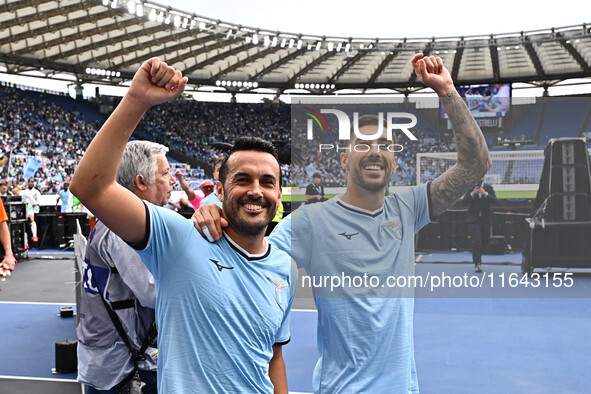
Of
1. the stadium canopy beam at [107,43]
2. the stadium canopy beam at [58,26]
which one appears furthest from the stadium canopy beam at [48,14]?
the stadium canopy beam at [107,43]

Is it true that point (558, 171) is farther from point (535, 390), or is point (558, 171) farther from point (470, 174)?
point (535, 390)

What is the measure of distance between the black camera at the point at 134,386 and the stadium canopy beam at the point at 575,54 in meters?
25.4

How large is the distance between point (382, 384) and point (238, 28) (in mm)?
23552

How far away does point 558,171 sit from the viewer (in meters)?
1.82

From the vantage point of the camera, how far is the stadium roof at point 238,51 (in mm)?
21281

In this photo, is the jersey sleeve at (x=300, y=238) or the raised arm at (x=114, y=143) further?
the jersey sleeve at (x=300, y=238)

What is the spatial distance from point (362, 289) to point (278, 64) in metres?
28.9

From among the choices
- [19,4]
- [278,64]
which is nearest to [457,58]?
[278,64]

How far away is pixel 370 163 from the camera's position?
1.88m

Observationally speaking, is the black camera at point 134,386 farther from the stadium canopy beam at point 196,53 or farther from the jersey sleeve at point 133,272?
the stadium canopy beam at point 196,53

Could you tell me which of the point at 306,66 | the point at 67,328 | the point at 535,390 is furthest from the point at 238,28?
the point at 535,390

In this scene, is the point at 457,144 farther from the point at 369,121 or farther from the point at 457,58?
the point at 457,58

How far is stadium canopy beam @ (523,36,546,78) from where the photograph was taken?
24.9m

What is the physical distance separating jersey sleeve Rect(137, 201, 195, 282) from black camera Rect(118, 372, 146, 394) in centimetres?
111
